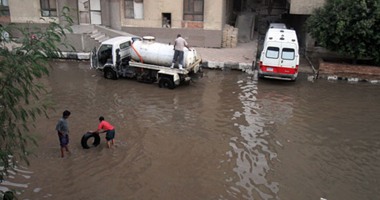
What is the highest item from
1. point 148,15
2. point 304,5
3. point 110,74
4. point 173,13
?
point 304,5

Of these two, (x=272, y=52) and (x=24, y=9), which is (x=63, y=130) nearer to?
(x=272, y=52)

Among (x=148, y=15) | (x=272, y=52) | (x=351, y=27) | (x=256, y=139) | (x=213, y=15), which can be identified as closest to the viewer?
(x=256, y=139)

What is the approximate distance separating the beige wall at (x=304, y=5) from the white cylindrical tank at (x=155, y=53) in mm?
8194

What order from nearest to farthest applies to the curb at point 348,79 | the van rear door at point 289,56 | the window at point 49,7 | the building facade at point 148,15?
the van rear door at point 289,56 → the curb at point 348,79 → the building facade at point 148,15 → the window at point 49,7

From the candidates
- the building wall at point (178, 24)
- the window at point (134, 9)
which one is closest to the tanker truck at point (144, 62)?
the building wall at point (178, 24)

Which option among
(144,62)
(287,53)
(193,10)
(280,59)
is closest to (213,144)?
(144,62)

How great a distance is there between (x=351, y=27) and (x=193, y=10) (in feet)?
32.2

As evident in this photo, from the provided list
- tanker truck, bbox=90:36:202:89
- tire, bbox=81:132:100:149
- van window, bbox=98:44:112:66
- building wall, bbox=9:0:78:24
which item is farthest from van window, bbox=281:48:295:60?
building wall, bbox=9:0:78:24

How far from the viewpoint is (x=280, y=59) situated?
17.3 meters

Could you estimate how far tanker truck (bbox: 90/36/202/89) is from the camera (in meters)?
16.5

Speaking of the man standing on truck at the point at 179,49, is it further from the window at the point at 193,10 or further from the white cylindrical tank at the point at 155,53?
the window at the point at 193,10

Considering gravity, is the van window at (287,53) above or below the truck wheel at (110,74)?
above

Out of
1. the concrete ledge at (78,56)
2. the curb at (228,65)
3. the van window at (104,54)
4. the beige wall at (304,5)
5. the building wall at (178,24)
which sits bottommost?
the curb at (228,65)

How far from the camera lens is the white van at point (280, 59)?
17281 millimetres
